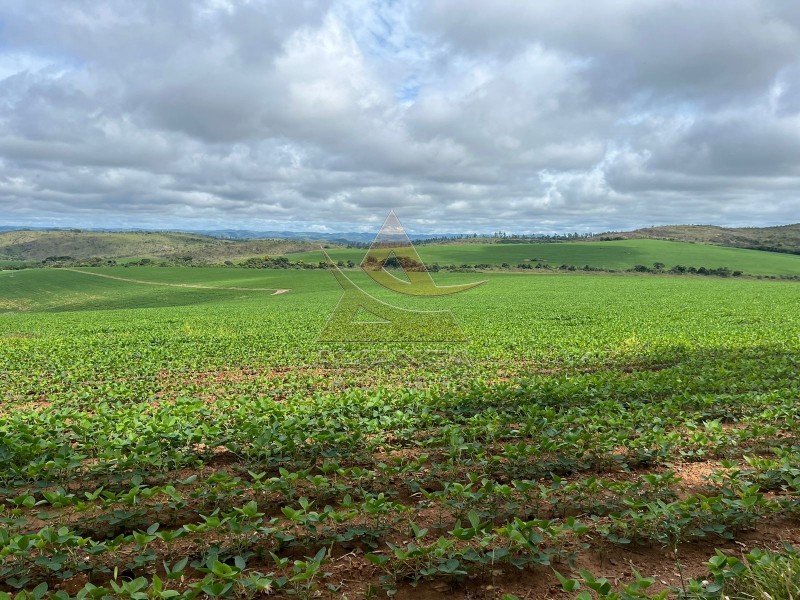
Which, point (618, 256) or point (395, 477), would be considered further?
point (618, 256)

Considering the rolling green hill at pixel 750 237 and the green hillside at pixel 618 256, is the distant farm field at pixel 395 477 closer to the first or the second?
the green hillside at pixel 618 256

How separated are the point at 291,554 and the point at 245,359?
14.0 meters

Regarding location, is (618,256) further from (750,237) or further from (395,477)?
(395,477)

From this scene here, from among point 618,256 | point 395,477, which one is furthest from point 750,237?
point 395,477

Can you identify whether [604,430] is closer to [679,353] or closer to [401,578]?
[401,578]

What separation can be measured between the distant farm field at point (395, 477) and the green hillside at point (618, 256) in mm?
94997

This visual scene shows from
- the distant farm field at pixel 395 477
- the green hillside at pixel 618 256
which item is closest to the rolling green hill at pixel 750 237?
the green hillside at pixel 618 256

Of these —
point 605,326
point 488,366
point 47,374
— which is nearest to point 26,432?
point 47,374

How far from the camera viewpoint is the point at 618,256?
117 metres

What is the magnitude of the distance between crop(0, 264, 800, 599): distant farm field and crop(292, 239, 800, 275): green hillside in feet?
312

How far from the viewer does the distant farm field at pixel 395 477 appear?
4.02m

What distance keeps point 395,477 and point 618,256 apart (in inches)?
4885

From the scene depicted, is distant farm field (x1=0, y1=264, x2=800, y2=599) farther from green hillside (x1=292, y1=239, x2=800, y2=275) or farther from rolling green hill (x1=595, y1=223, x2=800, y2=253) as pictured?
rolling green hill (x1=595, y1=223, x2=800, y2=253)

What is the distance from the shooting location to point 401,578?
4.07 meters
